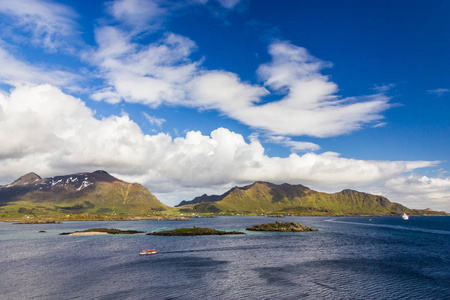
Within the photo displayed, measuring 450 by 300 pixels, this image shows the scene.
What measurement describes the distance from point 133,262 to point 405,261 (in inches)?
3227

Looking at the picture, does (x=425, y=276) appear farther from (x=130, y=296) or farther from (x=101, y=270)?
(x=101, y=270)

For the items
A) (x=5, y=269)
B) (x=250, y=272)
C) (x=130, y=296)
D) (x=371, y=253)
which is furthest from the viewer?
(x=371, y=253)

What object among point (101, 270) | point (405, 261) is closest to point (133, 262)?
point (101, 270)

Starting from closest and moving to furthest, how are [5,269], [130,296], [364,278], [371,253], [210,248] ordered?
1. [130,296]
2. [364,278]
3. [5,269]
4. [371,253]
5. [210,248]

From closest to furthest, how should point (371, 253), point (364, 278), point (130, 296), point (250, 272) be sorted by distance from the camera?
1. point (130, 296)
2. point (364, 278)
3. point (250, 272)
4. point (371, 253)

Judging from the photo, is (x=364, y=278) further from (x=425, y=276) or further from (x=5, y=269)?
(x=5, y=269)

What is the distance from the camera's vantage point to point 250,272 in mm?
69812

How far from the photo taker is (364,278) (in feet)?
211

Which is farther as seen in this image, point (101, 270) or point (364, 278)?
point (101, 270)

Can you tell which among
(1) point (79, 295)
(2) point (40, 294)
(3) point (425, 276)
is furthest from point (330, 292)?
(2) point (40, 294)

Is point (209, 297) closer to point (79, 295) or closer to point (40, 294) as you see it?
point (79, 295)

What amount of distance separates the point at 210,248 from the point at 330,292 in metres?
65.8

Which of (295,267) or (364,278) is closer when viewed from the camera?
(364,278)

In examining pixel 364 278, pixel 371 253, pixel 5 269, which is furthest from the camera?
pixel 371 253
